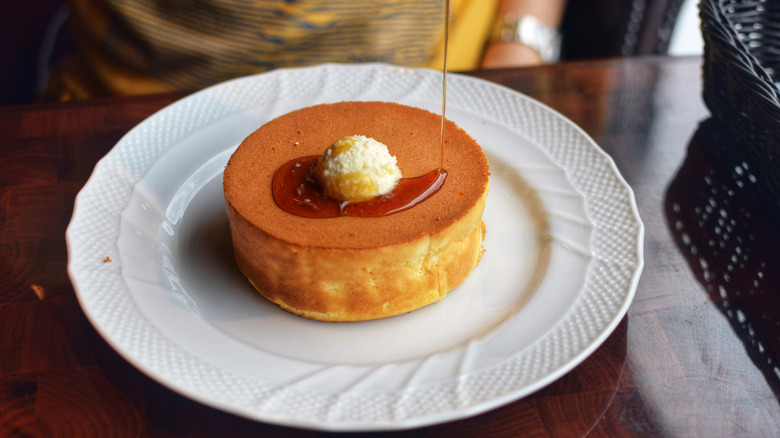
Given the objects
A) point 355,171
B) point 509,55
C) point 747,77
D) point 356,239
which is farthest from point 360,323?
point 509,55

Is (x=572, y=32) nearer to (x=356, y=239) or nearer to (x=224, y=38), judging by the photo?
(x=224, y=38)

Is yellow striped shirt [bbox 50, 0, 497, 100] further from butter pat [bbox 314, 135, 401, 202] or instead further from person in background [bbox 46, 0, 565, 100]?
butter pat [bbox 314, 135, 401, 202]

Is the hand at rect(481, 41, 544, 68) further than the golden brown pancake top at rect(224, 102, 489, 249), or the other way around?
the hand at rect(481, 41, 544, 68)

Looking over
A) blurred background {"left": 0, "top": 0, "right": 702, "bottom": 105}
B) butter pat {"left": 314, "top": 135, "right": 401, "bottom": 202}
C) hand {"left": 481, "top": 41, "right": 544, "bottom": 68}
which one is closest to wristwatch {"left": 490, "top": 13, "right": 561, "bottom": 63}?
hand {"left": 481, "top": 41, "right": 544, "bottom": 68}

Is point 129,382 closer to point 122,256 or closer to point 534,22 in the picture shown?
point 122,256

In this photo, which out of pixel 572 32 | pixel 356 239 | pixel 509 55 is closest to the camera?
pixel 356 239

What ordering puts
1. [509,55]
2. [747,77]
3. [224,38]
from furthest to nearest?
[509,55] → [224,38] → [747,77]

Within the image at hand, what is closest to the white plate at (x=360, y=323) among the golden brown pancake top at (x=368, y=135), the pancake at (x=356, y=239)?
the pancake at (x=356, y=239)
